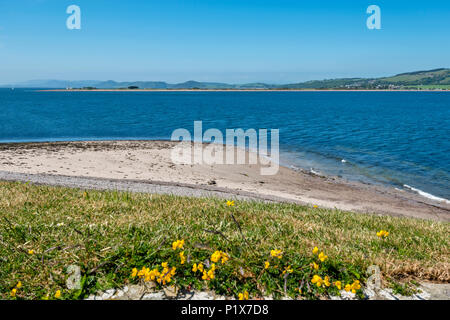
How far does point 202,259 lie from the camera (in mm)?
4004

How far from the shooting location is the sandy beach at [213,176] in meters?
18.3

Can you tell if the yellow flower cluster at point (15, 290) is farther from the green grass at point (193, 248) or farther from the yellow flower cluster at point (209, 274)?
the yellow flower cluster at point (209, 274)

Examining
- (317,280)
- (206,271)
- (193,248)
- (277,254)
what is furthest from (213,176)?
(317,280)

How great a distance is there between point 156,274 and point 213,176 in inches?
824

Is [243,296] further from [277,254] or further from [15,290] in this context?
[15,290]

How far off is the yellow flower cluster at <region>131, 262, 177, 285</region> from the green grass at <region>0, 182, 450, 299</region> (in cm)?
16

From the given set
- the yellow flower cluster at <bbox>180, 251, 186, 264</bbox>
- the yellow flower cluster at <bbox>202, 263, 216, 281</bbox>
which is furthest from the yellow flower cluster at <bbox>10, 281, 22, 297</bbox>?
the yellow flower cluster at <bbox>202, 263, 216, 281</bbox>

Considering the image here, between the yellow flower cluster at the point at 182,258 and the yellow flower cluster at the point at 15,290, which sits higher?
the yellow flower cluster at the point at 182,258

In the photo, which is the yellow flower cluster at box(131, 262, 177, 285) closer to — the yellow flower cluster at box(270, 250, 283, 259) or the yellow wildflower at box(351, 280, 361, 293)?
the yellow flower cluster at box(270, 250, 283, 259)

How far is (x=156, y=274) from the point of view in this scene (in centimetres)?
341

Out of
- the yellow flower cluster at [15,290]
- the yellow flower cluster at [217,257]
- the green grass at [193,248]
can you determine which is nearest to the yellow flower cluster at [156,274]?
the green grass at [193,248]

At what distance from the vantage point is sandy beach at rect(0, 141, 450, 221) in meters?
18.3

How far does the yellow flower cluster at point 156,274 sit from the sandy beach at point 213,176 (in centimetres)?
1437
